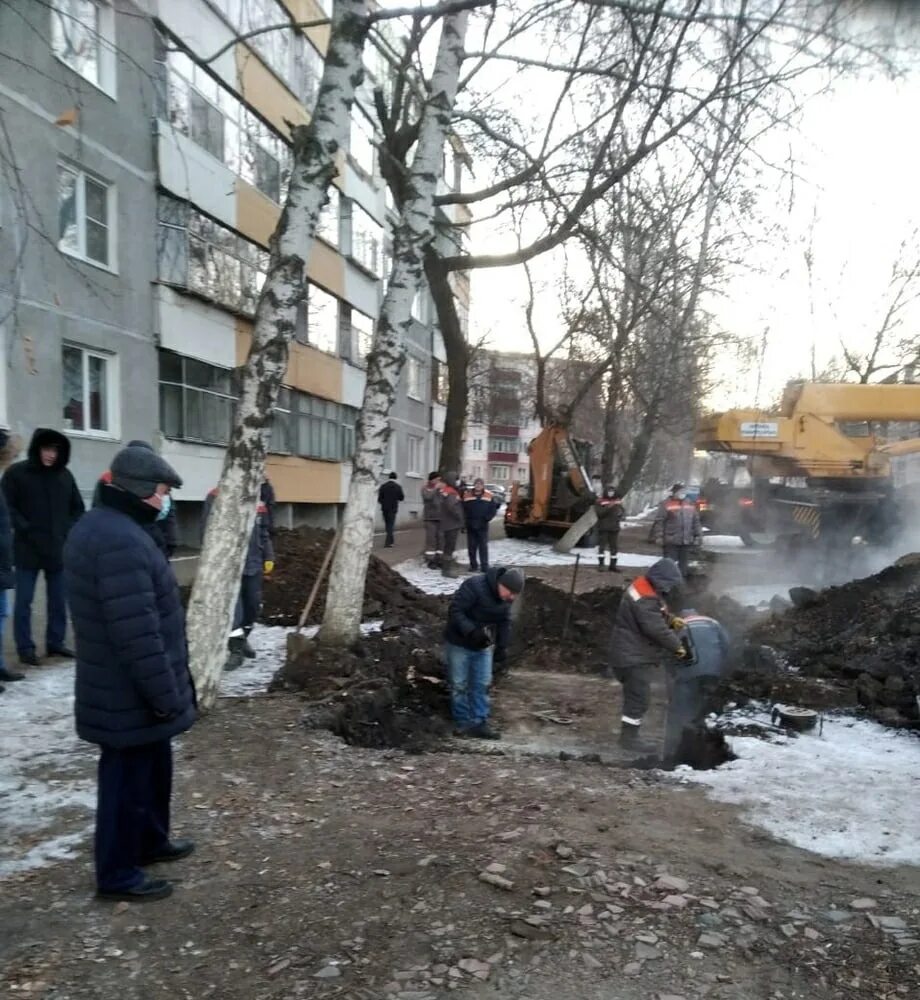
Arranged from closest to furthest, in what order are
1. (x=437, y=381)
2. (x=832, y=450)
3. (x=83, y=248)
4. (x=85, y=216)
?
(x=83, y=248) < (x=85, y=216) < (x=832, y=450) < (x=437, y=381)

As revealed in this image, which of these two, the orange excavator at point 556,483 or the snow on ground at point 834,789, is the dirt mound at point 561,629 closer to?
the snow on ground at point 834,789

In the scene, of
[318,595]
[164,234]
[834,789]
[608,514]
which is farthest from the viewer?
[608,514]

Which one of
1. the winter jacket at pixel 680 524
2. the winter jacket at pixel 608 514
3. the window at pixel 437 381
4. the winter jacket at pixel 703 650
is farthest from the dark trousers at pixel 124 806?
the window at pixel 437 381

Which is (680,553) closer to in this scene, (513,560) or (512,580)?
(513,560)

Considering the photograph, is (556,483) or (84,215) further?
(556,483)

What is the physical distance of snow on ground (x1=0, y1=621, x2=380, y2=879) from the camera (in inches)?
148

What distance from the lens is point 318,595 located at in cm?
998

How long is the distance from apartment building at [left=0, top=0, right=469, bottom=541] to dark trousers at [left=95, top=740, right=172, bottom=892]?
5.54m

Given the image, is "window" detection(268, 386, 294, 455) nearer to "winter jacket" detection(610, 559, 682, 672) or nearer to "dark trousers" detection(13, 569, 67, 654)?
"dark trousers" detection(13, 569, 67, 654)

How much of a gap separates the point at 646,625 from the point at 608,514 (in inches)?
388

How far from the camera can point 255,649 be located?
25.6 feet

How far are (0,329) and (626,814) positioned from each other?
385 inches

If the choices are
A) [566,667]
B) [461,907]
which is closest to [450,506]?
[566,667]

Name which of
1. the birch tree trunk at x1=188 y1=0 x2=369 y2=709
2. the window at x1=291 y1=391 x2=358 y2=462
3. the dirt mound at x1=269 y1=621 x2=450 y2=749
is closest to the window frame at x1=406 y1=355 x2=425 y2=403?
the window at x1=291 y1=391 x2=358 y2=462
